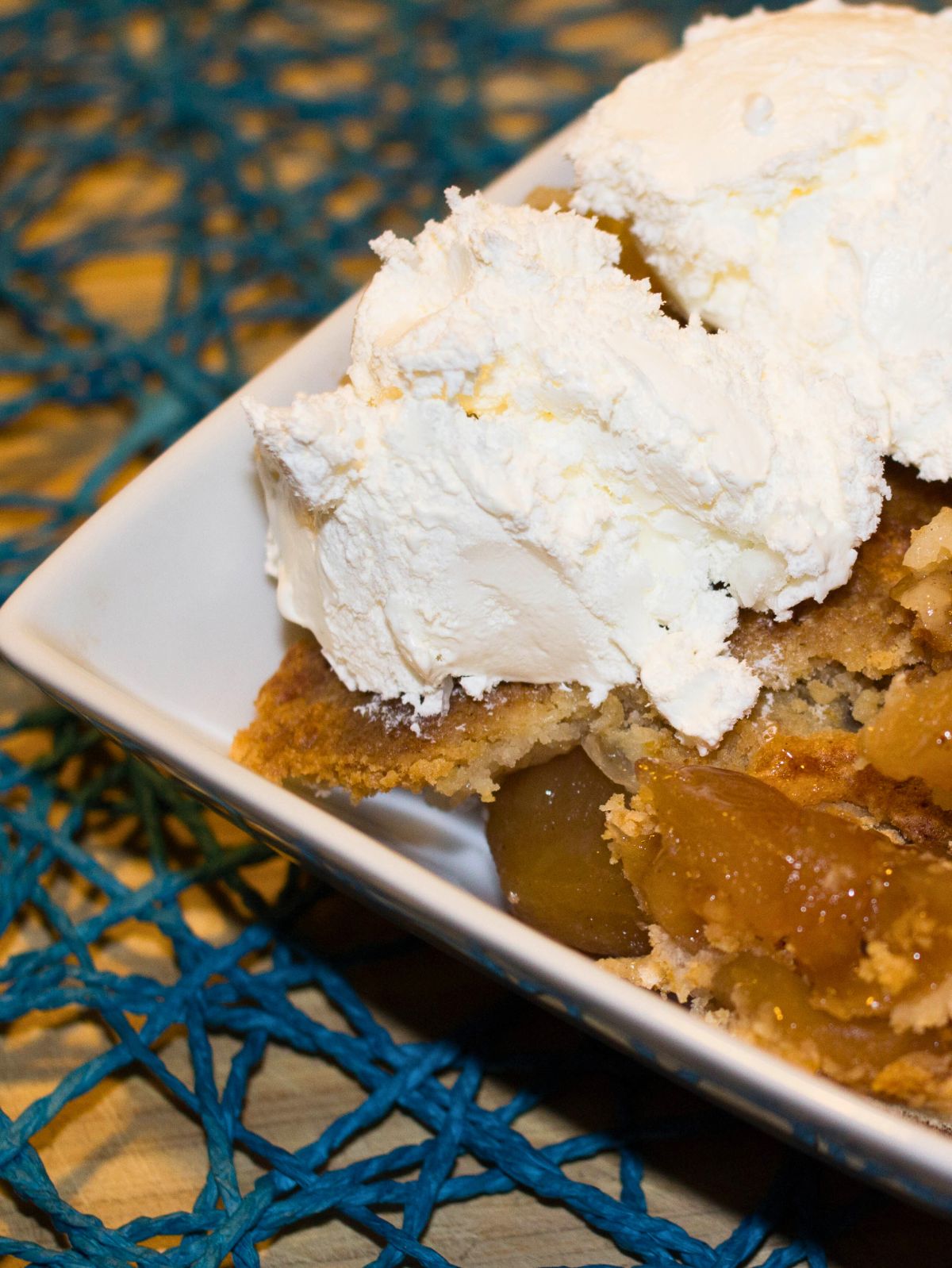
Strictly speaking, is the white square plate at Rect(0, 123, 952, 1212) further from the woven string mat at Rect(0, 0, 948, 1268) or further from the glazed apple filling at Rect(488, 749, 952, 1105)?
the woven string mat at Rect(0, 0, 948, 1268)

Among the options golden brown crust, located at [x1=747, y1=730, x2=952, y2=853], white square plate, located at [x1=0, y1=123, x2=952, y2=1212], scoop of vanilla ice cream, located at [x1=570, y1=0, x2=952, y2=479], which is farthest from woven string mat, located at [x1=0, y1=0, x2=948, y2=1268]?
scoop of vanilla ice cream, located at [x1=570, y1=0, x2=952, y2=479]

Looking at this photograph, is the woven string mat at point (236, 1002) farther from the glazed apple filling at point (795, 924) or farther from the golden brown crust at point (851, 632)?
the golden brown crust at point (851, 632)

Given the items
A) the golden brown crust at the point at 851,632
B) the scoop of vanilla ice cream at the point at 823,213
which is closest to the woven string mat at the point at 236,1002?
the golden brown crust at the point at 851,632

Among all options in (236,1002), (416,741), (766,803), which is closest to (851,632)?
(766,803)

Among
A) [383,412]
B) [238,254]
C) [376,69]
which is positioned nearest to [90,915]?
[383,412]

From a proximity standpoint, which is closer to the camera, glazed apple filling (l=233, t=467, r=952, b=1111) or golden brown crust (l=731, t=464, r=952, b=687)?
glazed apple filling (l=233, t=467, r=952, b=1111)

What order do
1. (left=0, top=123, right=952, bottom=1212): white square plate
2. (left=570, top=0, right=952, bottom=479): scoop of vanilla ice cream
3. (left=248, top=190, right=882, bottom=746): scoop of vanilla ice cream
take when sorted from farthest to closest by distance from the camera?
(left=570, top=0, right=952, bottom=479): scoop of vanilla ice cream, (left=248, top=190, right=882, bottom=746): scoop of vanilla ice cream, (left=0, top=123, right=952, bottom=1212): white square plate

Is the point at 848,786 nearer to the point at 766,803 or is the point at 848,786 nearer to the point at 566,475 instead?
the point at 766,803
